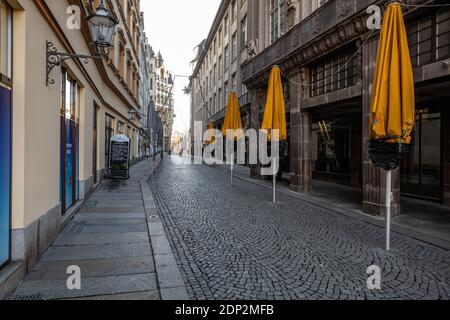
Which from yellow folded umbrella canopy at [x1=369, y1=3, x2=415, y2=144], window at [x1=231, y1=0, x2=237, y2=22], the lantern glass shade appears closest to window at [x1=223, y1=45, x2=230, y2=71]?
window at [x1=231, y1=0, x2=237, y2=22]

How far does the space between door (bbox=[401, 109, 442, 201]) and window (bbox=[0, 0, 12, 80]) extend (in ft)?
36.5

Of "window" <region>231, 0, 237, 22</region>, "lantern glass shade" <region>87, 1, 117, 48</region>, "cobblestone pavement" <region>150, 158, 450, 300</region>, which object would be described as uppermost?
"window" <region>231, 0, 237, 22</region>

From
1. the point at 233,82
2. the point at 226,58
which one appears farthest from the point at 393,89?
the point at 226,58

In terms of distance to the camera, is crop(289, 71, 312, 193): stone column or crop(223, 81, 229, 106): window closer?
crop(289, 71, 312, 193): stone column

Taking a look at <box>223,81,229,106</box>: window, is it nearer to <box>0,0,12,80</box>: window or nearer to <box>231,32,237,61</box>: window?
<box>231,32,237,61</box>: window

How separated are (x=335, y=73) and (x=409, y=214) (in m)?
5.05

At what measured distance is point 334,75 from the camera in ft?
33.1

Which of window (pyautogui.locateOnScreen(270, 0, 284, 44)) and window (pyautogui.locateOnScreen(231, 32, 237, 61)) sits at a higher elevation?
window (pyautogui.locateOnScreen(231, 32, 237, 61))

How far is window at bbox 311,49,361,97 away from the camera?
9.23m

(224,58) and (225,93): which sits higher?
(224,58)

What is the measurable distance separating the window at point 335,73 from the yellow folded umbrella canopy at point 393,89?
3.56m

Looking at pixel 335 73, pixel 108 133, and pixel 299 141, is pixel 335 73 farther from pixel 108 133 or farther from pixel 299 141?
pixel 108 133

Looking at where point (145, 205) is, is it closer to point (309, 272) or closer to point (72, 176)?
point (72, 176)

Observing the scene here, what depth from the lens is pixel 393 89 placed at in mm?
4918
